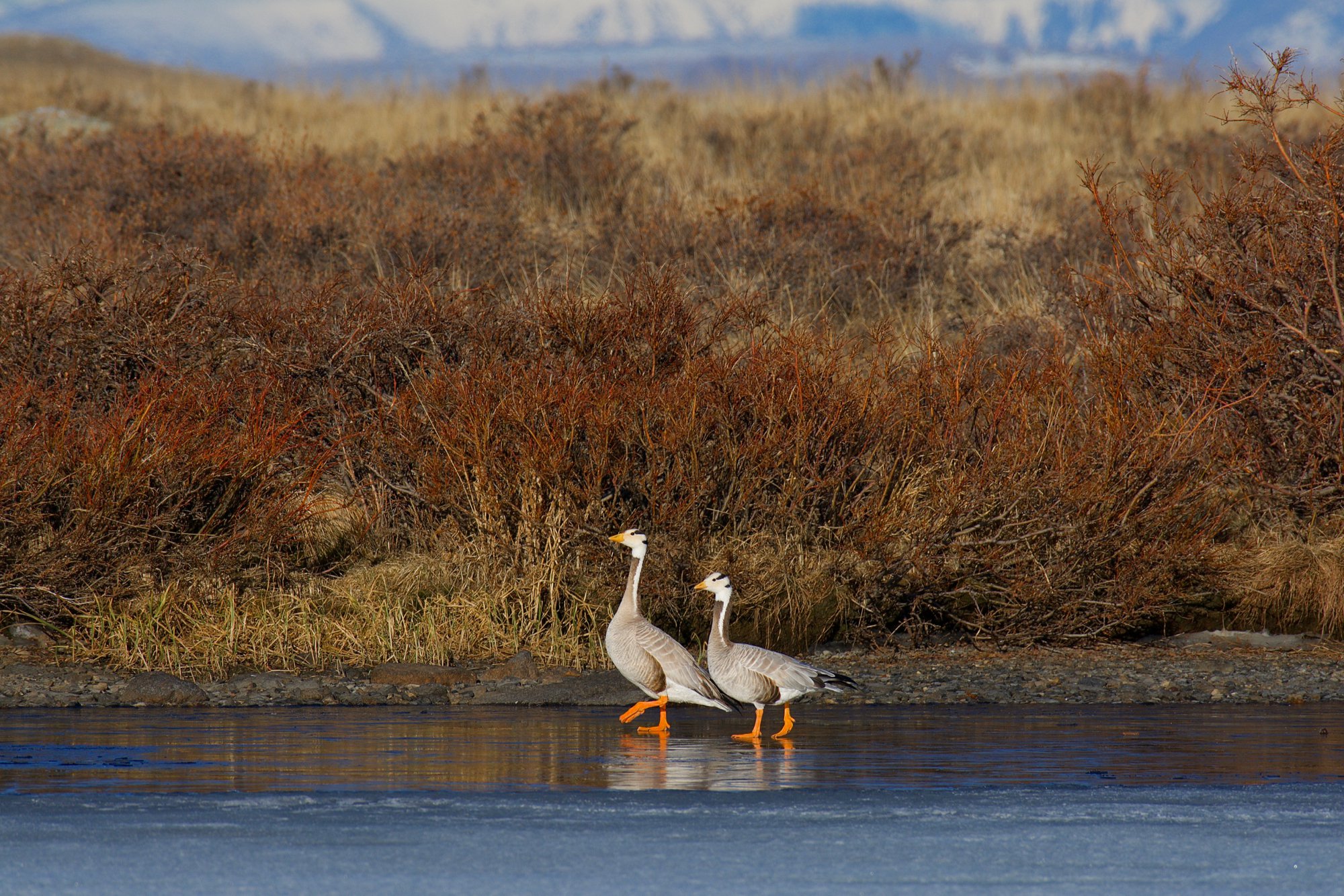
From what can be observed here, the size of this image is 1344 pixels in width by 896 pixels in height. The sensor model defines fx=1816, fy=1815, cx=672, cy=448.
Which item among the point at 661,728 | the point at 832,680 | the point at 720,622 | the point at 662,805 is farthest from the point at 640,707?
the point at 662,805

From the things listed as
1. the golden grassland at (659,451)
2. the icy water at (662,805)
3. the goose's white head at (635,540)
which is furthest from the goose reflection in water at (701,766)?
the golden grassland at (659,451)

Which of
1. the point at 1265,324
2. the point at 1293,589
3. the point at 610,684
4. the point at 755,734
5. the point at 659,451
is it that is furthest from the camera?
the point at 1265,324

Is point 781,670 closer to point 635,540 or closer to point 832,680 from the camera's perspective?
point 832,680

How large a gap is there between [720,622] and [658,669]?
0.47 meters

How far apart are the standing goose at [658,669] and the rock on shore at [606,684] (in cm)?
133

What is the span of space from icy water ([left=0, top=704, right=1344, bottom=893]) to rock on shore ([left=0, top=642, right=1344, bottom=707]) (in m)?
0.91

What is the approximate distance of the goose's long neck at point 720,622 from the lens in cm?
1026

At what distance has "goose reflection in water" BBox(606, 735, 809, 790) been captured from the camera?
818cm

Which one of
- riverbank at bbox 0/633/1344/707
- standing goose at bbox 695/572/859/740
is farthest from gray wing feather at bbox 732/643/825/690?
riverbank at bbox 0/633/1344/707

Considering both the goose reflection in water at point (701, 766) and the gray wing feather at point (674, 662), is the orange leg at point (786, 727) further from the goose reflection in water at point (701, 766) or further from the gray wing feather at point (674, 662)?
the gray wing feather at point (674, 662)

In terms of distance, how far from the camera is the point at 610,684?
11953 millimetres

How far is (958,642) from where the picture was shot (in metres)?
13.8

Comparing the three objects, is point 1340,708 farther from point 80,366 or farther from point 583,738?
point 80,366

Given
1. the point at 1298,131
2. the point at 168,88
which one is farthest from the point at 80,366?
the point at 168,88
